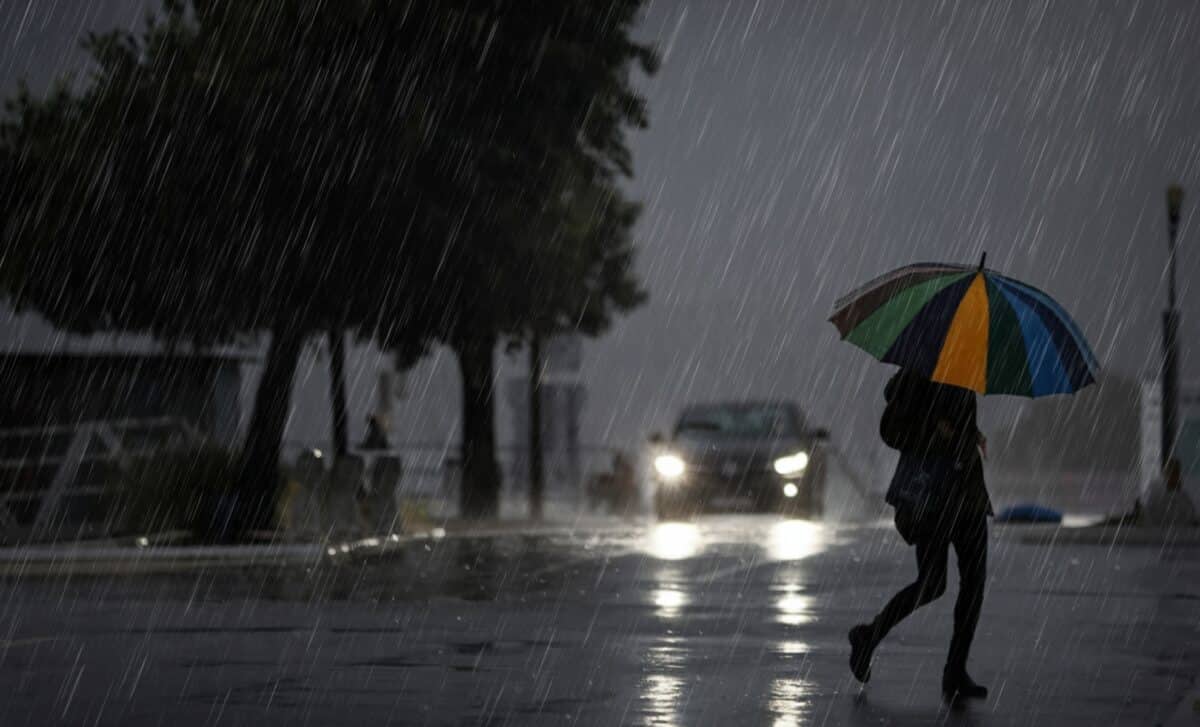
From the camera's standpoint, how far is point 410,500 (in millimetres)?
38312

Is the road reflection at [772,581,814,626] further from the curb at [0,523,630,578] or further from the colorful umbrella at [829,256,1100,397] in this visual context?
the curb at [0,523,630,578]

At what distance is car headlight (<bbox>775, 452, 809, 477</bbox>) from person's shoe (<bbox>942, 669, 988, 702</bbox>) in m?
22.2

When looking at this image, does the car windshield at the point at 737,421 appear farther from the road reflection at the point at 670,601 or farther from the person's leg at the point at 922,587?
the person's leg at the point at 922,587

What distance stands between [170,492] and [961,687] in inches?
727

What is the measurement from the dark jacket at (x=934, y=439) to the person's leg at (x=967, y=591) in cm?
12

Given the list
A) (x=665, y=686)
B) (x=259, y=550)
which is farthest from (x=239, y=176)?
(x=665, y=686)

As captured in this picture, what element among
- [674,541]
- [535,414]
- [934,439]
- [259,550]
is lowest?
[259,550]

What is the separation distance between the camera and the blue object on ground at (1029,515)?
40.2 meters

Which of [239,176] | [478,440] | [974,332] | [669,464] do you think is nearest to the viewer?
[974,332]

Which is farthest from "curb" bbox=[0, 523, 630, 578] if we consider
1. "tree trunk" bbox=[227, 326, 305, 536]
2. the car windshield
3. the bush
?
the car windshield

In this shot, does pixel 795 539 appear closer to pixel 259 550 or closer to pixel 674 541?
pixel 674 541

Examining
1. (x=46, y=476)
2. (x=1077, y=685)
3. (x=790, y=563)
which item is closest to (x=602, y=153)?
(x=46, y=476)

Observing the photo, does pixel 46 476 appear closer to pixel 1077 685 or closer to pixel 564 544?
pixel 564 544

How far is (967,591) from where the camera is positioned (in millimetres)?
11078
